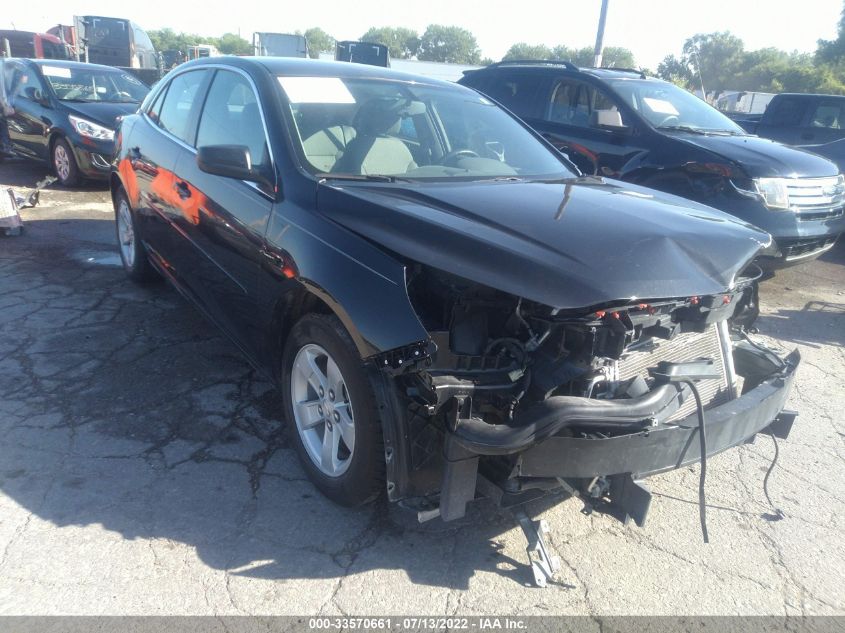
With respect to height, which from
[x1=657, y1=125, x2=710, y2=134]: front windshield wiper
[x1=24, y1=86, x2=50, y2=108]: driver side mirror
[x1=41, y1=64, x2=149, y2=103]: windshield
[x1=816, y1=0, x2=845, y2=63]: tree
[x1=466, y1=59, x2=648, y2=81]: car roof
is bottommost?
[x1=24, y1=86, x2=50, y2=108]: driver side mirror

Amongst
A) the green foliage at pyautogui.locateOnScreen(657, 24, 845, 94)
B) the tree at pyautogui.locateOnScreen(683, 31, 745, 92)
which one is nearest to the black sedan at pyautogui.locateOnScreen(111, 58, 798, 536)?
the green foliage at pyautogui.locateOnScreen(657, 24, 845, 94)

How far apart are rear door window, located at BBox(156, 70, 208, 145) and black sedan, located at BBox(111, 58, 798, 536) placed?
0.69 meters

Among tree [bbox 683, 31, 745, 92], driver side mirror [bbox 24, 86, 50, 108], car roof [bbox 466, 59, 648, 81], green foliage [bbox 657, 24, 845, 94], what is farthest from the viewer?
tree [bbox 683, 31, 745, 92]

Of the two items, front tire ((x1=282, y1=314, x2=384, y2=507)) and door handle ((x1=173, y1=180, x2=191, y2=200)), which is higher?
door handle ((x1=173, y1=180, x2=191, y2=200))

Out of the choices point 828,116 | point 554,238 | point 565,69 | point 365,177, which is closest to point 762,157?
point 565,69

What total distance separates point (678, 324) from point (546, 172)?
1441mm

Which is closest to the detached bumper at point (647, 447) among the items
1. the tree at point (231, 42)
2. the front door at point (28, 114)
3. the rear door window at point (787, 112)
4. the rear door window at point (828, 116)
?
the front door at point (28, 114)

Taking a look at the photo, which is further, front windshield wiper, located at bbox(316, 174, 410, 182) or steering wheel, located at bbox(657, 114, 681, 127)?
steering wheel, located at bbox(657, 114, 681, 127)

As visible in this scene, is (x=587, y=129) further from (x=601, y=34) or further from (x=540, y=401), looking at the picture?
(x=601, y=34)

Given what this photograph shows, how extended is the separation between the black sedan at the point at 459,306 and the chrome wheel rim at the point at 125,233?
7.00 feet

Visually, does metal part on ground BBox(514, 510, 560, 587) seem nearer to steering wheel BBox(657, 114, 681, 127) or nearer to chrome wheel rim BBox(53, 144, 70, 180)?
steering wheel BBox(657, 114, 681, 127)

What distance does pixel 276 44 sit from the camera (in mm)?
25578

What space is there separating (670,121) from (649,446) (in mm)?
5516

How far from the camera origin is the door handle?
3.87 metres
